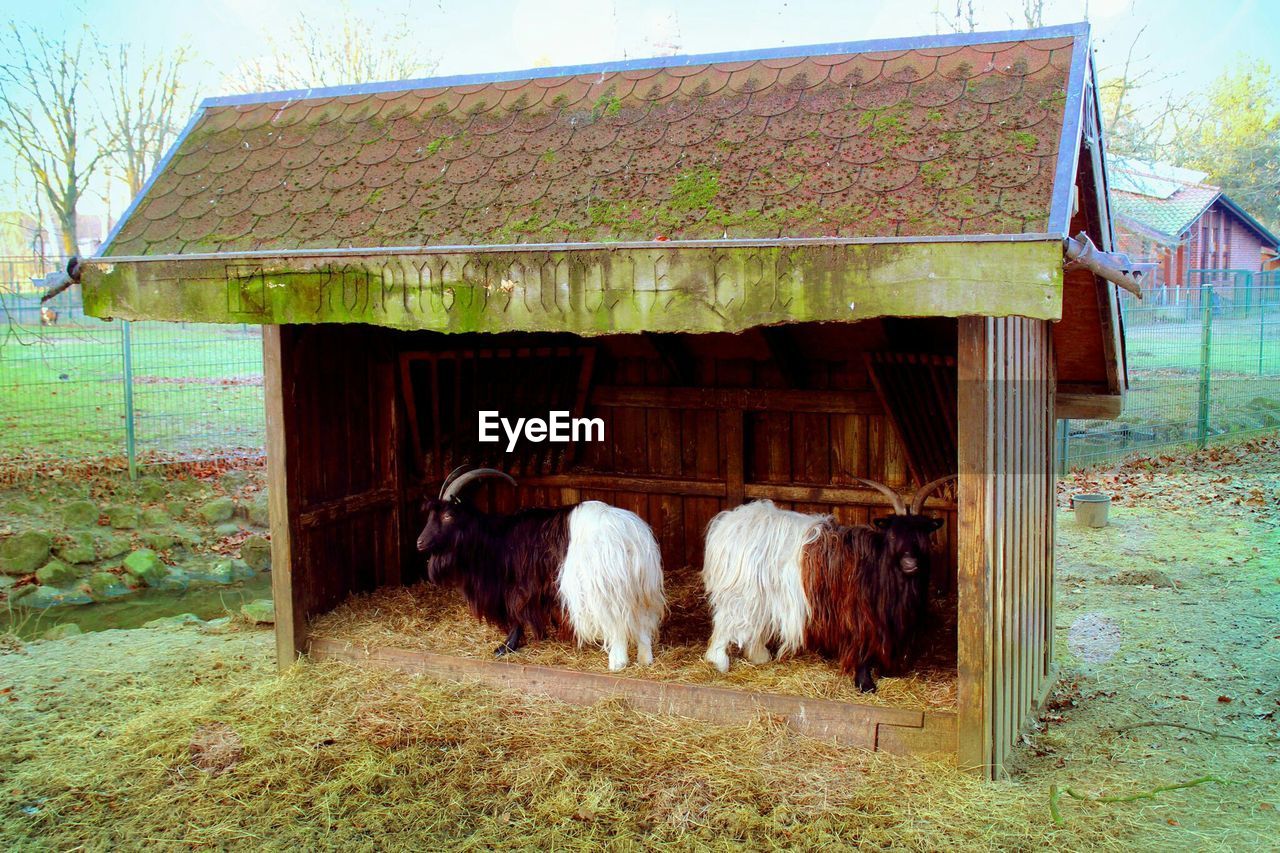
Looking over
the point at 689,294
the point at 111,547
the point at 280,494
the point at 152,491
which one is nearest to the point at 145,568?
the point at 111,547

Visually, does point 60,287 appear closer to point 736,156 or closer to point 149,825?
point 149,825

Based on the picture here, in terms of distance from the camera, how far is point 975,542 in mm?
4535

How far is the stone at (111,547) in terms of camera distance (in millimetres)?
10297

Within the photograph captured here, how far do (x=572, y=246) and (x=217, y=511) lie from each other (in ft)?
27.6

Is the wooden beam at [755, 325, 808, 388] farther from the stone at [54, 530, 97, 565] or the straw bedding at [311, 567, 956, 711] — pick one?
the stone at [54, 530, 97, 565]

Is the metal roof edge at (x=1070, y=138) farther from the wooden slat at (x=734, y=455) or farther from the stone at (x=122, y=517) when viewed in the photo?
the stone at (x=122, y=517)

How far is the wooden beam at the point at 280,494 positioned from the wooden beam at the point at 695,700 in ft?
0.58

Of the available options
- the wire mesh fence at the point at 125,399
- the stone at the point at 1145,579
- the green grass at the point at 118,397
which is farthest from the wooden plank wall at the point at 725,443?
the green grass at the point at 118,397

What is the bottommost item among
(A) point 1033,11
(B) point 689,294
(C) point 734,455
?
(C) point 734,455

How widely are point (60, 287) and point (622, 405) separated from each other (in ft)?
12.2

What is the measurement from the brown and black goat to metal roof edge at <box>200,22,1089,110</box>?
7.30ft

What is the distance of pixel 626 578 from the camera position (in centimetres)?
590

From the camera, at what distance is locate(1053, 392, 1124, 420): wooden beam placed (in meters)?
6.48

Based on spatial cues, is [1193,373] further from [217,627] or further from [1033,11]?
[217,627]
